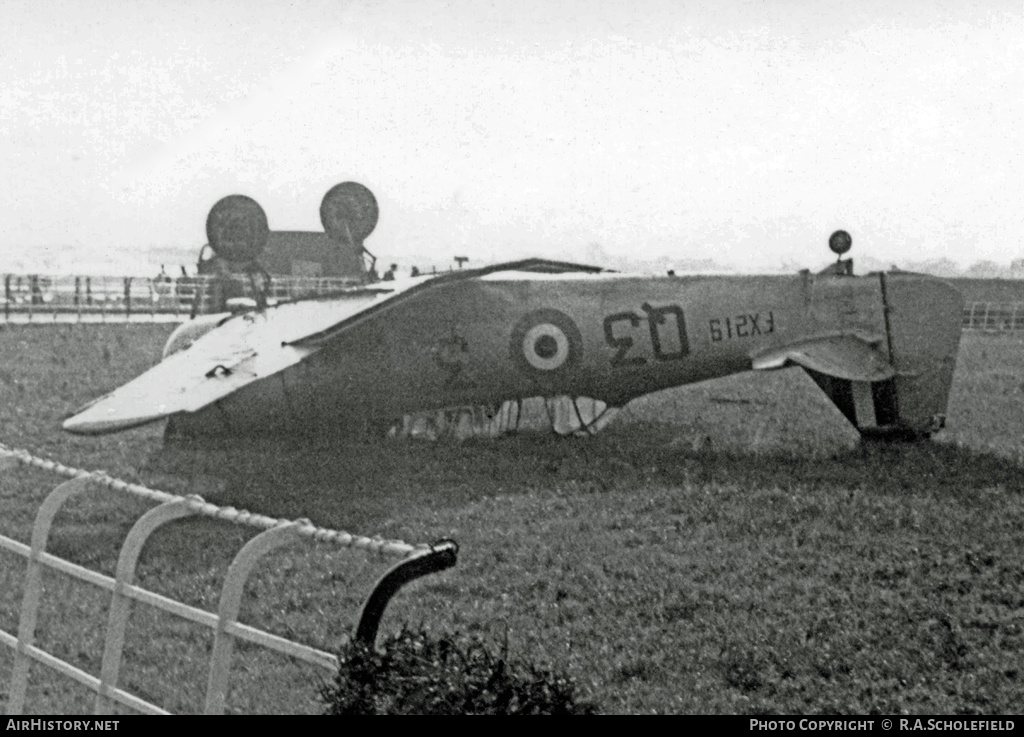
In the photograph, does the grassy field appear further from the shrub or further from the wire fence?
the wire fence

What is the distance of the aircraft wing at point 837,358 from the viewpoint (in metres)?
17.9

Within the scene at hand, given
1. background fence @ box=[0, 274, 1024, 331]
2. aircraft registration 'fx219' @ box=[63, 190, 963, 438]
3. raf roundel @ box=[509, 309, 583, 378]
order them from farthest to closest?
background fence @ box=[0, 274, 1024, 331] → raf roundel @ box=[509, 309, 583, 378] → aircraft registration 'fx219' @ box=[63, 190, 963, 438]

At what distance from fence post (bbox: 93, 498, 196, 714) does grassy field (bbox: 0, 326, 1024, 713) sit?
1189 millimetres

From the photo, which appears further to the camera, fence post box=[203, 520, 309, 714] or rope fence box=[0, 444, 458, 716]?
fence post box=[203, 520, 309, 714]

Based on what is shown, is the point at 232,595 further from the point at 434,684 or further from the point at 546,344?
the point at 546,344

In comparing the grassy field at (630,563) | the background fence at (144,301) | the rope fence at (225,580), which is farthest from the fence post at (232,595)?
the background fence at (144,301)

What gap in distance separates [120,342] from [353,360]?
58.2 feet

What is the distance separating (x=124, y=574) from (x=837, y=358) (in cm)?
1353

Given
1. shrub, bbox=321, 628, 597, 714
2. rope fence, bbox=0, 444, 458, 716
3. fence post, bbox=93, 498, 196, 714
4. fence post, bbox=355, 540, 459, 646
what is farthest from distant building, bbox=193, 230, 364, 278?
shrub, bbox=321, 628, 597, 714

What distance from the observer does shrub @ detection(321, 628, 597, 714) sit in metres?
4.46

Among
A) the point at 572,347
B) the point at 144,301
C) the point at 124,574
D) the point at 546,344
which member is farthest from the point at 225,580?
the point at 144,301

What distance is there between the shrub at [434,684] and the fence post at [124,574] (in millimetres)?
1431
